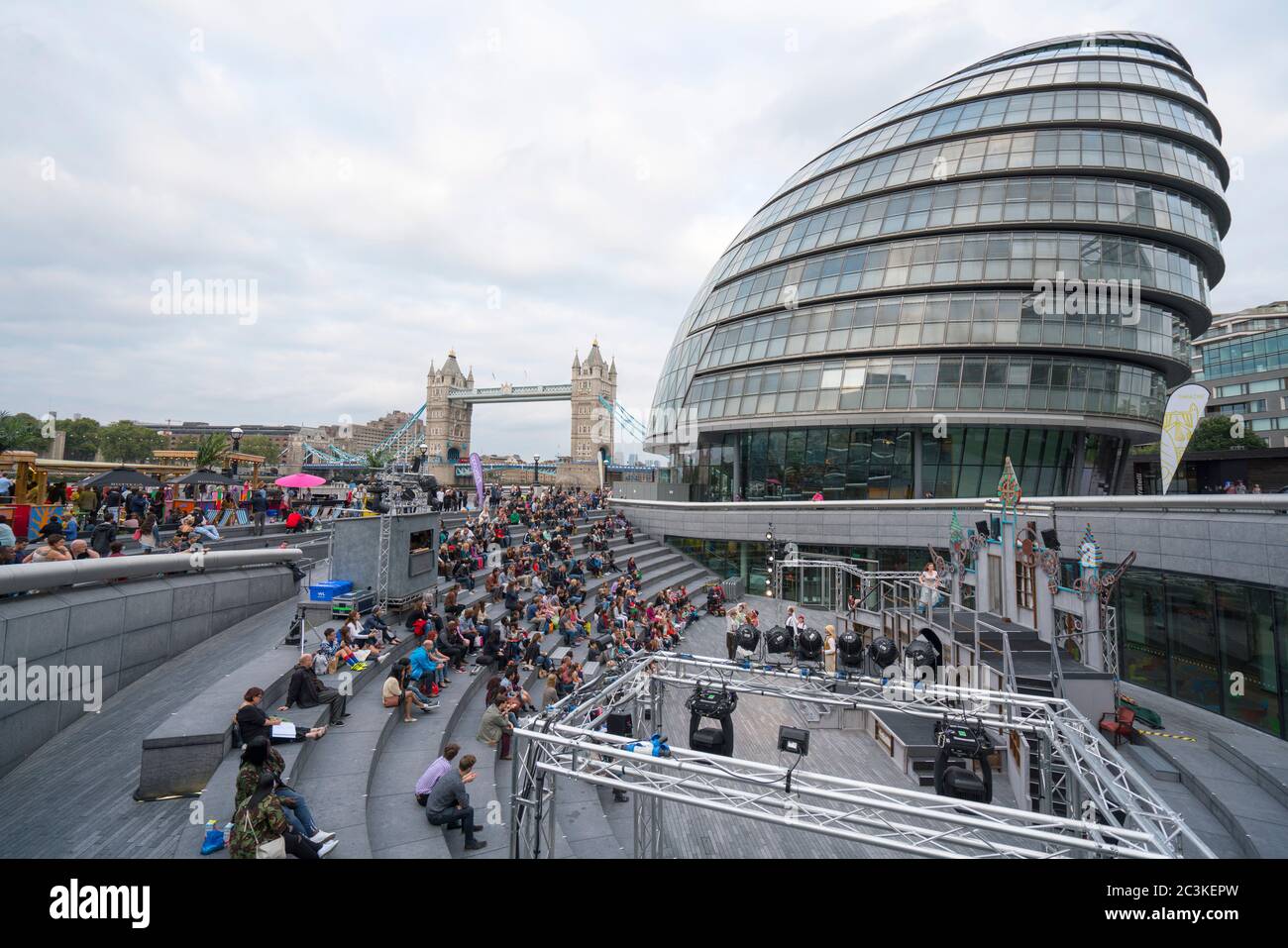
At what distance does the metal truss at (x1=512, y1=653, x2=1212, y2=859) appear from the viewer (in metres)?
5.30

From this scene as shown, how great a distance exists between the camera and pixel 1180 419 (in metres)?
17.9

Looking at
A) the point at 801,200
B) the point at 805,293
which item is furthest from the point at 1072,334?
the point at 801,200

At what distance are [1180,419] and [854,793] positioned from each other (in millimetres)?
18744

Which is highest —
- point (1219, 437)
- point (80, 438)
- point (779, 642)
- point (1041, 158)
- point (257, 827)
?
point (1041, 158)

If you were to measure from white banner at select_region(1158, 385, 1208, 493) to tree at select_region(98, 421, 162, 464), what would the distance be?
13775 centimetres

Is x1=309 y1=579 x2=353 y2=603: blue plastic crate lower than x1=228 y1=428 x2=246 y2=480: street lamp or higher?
lower

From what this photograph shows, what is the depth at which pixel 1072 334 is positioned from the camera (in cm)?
2989

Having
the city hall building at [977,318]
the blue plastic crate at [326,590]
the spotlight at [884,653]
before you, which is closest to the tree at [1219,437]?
the city hall building at [977,318]

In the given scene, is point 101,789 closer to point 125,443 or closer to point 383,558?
point 383,558

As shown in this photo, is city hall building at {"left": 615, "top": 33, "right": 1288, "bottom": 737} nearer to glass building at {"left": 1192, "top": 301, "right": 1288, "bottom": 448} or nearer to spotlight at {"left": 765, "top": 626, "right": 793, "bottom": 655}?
spotlight at {"left": 765, "top": 626, "right": 793, "bottom": 655}

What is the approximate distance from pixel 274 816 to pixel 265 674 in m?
5.94

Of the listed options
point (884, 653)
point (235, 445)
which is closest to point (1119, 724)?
point (884, 653)

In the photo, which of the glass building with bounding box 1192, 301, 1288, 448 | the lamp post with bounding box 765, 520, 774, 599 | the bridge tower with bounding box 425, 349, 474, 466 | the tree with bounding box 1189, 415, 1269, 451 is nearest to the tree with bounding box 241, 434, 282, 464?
the bridge tower with bounding box 425, 349, 474, 466

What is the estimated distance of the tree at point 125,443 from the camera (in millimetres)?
101688
